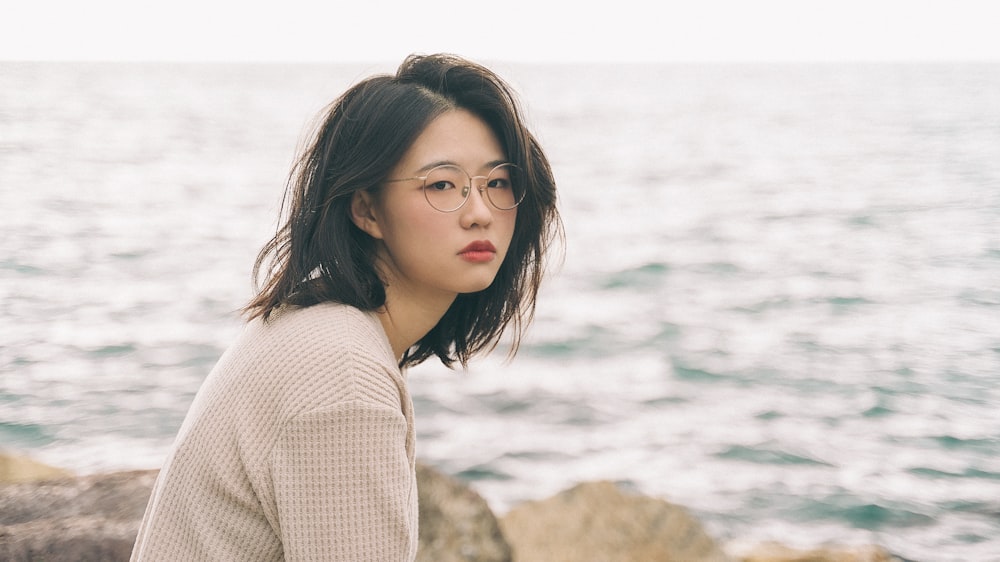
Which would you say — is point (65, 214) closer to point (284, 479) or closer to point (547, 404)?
point (547, 404)

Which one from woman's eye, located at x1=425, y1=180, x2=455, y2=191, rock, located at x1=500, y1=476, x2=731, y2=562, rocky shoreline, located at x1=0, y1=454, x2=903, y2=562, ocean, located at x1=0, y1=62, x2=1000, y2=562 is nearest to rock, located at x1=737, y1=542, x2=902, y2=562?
rocky shoreline, located at x1=0, y1=454, x2=903, y2=562

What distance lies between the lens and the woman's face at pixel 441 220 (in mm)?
1820

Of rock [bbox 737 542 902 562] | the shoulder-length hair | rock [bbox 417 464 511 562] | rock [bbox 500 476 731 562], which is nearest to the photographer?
the shoulder-length hair

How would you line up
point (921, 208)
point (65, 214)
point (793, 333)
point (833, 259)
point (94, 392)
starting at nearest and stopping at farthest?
point (94, 392), point (793, 333), point (65, 214), point (833, 259), point (921, 208)

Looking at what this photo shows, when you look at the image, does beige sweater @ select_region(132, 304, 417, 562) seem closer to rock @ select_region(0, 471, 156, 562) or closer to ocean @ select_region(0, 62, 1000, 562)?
ocean @ select_region(0, 62, 1000, 562)

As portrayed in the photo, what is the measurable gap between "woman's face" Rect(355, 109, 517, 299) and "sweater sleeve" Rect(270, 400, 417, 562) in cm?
43

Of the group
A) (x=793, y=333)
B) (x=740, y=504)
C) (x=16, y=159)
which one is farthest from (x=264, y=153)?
(x=740, y=504)

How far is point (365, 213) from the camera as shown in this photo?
74.1 inches

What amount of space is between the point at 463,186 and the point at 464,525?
87.0 inches

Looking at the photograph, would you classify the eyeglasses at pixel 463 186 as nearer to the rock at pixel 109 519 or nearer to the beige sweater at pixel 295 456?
the beige sweater at pixel 295 456

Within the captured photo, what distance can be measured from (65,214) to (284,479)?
15.7 meters

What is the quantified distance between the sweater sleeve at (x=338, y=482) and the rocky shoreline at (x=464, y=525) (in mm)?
1442

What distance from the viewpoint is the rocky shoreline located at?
2707 mm

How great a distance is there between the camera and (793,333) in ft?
42.7
